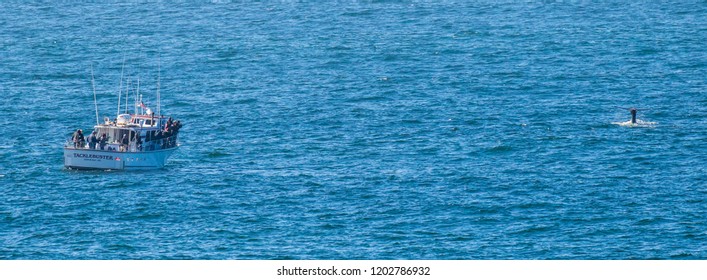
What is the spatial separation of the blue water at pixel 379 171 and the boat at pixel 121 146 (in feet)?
3.63

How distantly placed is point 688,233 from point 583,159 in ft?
90.8

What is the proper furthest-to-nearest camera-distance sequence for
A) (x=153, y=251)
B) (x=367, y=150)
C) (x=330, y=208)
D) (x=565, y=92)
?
(x=565, y=92) → (x=367, y=150) → (x=330, y=208) → (x=153, y=251)

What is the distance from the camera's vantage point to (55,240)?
117 metres

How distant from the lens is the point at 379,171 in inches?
5522

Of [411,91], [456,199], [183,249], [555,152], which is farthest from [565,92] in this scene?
[183,249]

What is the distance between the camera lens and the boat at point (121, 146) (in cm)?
13812

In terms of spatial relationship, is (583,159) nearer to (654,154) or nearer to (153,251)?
(654,154)

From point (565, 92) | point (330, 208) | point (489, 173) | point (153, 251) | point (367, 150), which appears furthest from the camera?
point (565, 92)

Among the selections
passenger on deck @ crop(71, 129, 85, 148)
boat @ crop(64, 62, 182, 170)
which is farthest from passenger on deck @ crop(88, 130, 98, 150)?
passenger on deck @ crop(71, 129, 85, 148)

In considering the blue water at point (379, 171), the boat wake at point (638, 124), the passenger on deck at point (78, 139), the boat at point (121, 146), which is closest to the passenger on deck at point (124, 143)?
the boat at point (121, 146)

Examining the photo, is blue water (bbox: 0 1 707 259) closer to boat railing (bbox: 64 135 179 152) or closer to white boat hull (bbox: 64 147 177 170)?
white boat hull (bbox: 64 147 177 170)

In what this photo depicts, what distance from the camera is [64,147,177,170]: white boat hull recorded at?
13800 centimetres

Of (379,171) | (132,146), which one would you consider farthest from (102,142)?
(379,171)

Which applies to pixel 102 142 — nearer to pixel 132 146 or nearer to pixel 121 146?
pixel 121 146
